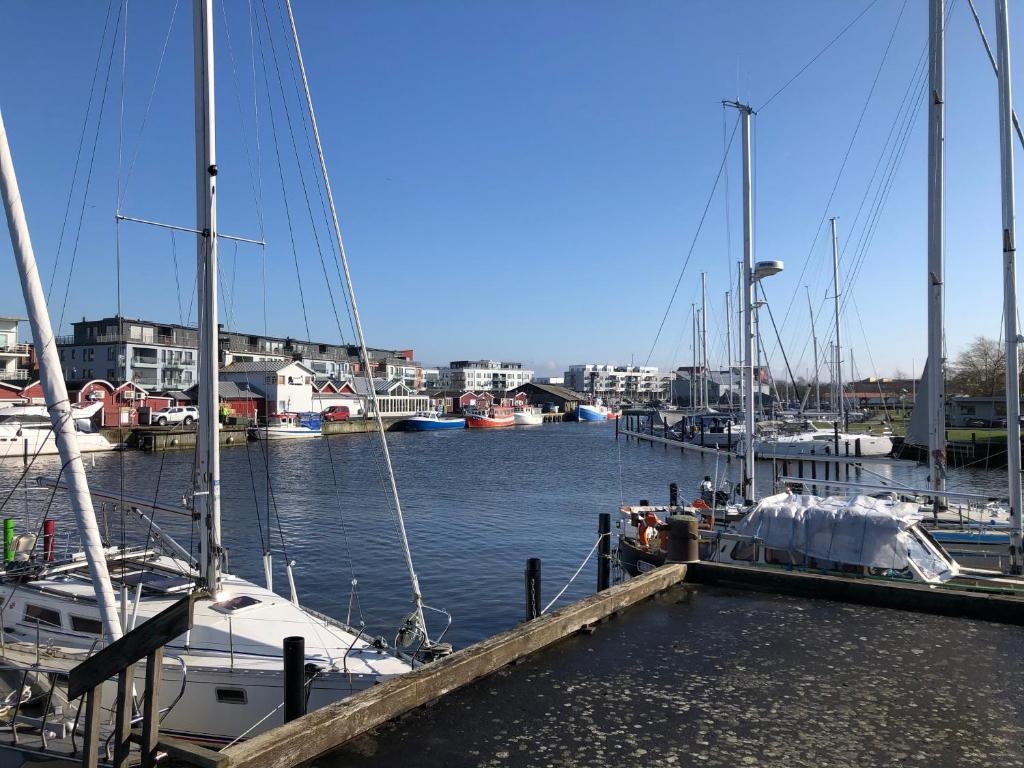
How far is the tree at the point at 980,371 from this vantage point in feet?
266

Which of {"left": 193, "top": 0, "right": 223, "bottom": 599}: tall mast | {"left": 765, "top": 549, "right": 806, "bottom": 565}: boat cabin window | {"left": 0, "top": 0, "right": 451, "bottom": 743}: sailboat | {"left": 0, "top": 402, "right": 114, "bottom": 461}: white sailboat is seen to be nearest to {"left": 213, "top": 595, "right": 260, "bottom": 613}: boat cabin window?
{"left": 0, "top": 0, "right": 451, "bottom": 743}: sailboat

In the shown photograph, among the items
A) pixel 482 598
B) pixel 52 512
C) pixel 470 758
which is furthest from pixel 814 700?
pixel 52 512

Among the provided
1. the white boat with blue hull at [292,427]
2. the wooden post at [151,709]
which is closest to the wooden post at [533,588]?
the wooden post at [151,709]

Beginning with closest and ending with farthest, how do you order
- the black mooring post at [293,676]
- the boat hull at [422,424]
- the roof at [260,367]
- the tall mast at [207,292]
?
the black mooring post at [293,676]
the tall mast at [207,292]
the roof at [260,367]
the boat hull at [422,424]

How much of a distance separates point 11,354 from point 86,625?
9258cm

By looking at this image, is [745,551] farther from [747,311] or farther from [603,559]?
[747,311]

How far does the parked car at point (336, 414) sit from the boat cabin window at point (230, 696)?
311 feet

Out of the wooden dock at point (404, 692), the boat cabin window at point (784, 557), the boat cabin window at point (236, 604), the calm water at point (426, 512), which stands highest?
the wooden dock at point (404, 692)

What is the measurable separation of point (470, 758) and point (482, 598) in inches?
621

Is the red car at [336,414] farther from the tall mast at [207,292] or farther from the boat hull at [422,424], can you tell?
Result: the tall mast at [207,292]

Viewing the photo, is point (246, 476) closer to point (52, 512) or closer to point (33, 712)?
point (52, 512)

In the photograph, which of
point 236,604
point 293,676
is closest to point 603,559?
point 236,604

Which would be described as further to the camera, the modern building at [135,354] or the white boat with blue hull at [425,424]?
the white boat with blue hull at [425,424]

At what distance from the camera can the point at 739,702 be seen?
752 cm
